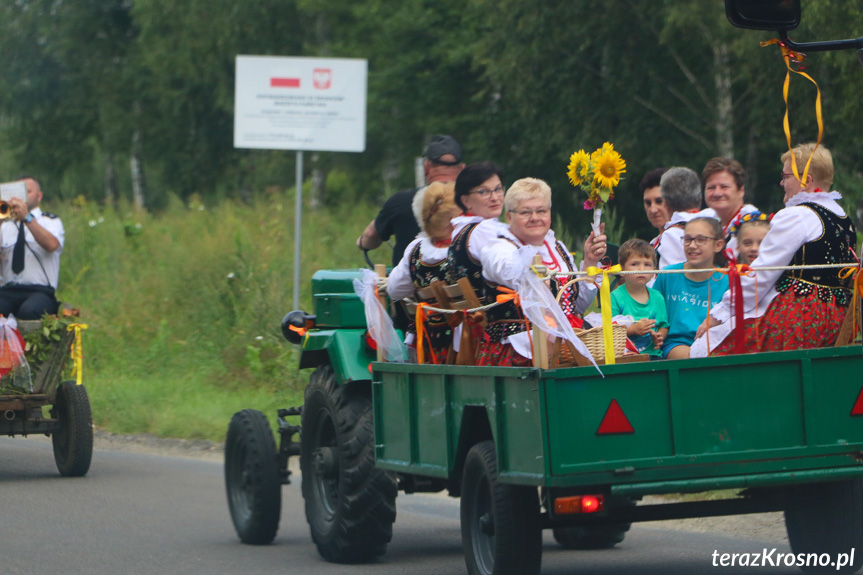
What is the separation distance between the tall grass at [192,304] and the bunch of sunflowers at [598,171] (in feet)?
22.9

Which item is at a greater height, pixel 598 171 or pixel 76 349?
pixel 598 171

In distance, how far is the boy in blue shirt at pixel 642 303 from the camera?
634 cm

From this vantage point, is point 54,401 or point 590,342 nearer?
point 590,342

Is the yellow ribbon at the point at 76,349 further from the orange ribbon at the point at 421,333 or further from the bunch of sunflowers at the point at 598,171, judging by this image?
the bunch of sunflowers at the point at 598,171

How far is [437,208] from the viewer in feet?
21.5

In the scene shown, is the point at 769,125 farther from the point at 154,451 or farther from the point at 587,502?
the point at 587,502

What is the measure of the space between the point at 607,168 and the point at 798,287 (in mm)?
966

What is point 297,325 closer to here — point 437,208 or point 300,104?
point 437,208

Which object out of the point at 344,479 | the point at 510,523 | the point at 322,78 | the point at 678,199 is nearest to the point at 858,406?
the point at 510,523

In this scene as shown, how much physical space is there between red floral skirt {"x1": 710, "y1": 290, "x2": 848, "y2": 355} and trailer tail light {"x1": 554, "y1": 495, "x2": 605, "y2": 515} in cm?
101

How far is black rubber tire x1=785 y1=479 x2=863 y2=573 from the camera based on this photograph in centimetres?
571

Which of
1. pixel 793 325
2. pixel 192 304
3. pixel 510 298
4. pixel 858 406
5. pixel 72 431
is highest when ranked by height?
pixel 192 304

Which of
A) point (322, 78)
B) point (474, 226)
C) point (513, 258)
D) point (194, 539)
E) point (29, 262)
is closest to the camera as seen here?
point (513, 258)

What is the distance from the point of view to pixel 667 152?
25.3 metres
